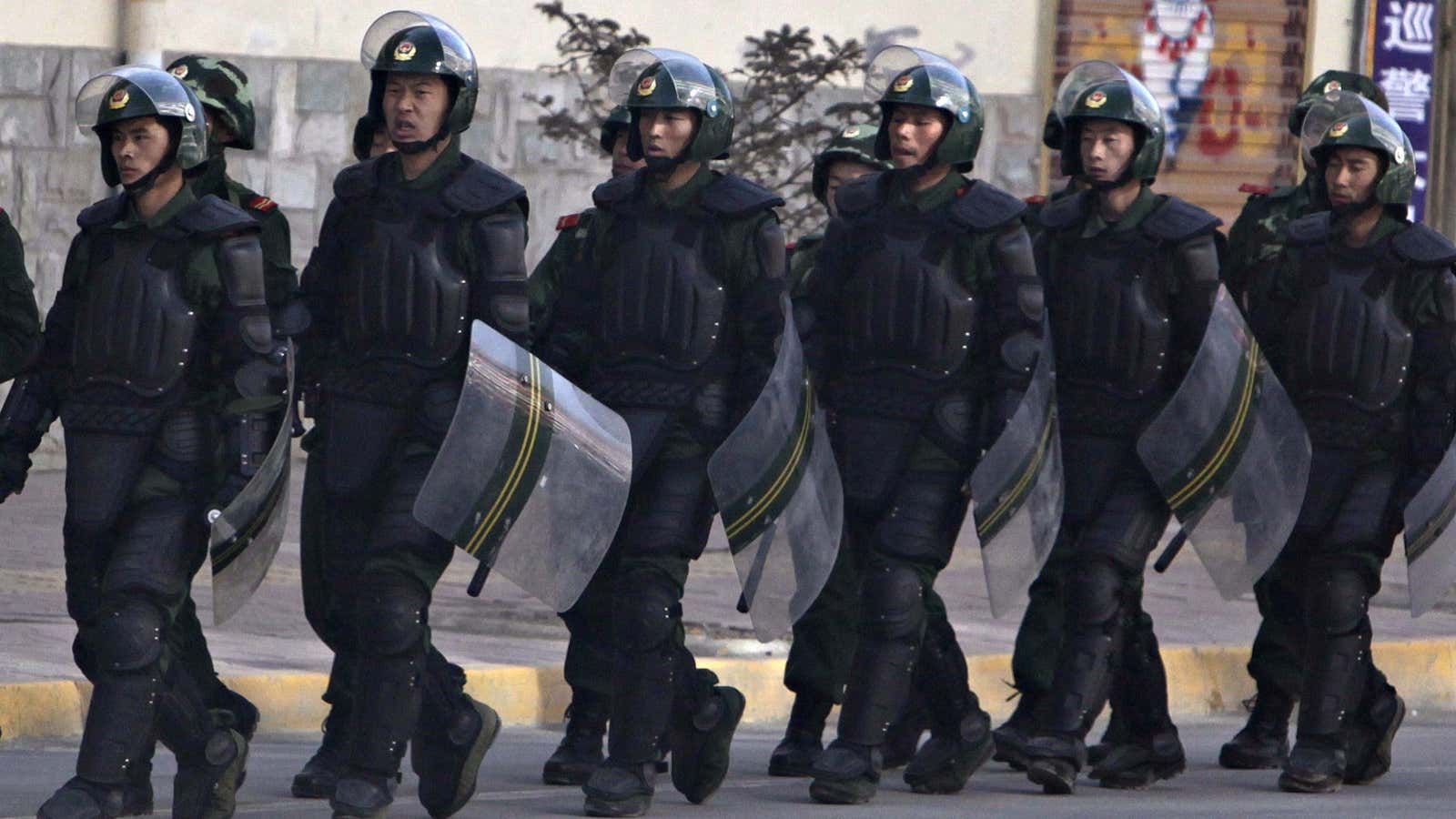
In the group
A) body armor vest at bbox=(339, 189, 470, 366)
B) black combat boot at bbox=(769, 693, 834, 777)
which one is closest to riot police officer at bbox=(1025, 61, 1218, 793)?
black combat boot at bbox=(769, 693, 834, 777)

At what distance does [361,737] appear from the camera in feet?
23.9

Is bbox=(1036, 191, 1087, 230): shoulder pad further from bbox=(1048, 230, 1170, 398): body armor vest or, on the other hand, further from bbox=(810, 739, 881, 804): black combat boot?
bbox=(810, 739, 881, 804): black combat boot

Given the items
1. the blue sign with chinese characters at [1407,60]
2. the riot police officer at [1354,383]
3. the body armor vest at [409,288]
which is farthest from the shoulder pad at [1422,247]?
the blue sign with chinese characters at [1407,60]

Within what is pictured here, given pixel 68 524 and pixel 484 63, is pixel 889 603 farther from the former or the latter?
pixel 484 63

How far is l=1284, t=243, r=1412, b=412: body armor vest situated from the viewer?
8.70 meters

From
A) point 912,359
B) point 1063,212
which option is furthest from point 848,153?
point 912,359

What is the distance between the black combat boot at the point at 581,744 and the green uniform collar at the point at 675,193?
134cm

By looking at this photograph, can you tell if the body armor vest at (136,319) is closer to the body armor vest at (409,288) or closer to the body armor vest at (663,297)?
the body armor vest at (409,288)

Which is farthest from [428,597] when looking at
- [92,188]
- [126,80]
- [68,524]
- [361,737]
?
[92,188]

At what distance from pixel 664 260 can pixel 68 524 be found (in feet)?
5.35

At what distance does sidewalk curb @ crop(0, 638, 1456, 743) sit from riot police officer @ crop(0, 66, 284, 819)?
1.90 m

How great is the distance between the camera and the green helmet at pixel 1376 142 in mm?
8711

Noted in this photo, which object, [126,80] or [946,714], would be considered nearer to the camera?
[126,80]

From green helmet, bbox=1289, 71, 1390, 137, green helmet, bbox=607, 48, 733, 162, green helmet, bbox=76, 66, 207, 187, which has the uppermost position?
green helmet, bbox=1289, 71, 1390, 137
